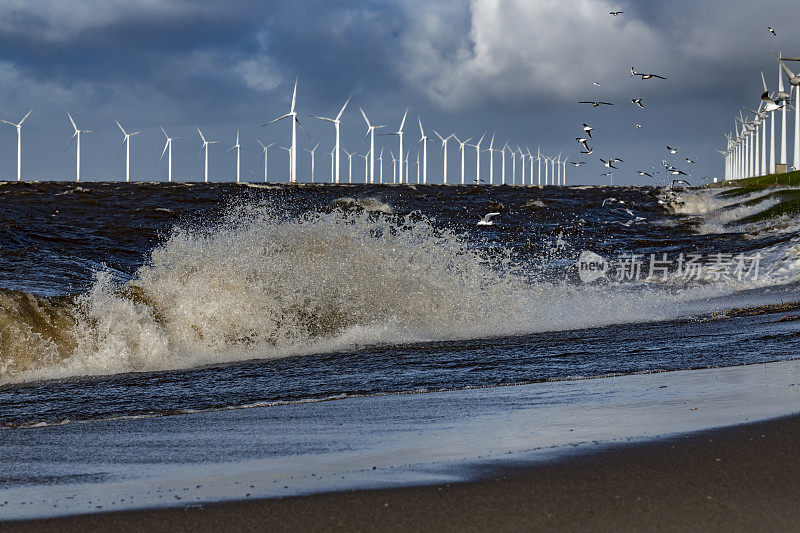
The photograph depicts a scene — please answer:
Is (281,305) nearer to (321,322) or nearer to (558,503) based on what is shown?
(321,322)

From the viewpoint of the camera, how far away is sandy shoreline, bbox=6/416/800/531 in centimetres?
327

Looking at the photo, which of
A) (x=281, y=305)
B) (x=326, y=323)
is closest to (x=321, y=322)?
(x=326, y=323)

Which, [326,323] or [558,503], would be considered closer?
[558,503]

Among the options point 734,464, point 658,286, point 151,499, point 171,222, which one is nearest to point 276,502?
point 151,499

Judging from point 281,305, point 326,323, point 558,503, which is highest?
point 281,305

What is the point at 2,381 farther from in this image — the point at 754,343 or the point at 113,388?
the point at 754,343

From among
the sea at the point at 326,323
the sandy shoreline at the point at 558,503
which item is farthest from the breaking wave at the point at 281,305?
the sandy shoreline at the point at 558,503

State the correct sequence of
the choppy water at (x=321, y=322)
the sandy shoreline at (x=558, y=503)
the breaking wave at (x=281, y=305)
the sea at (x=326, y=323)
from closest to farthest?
the sandy shoreline at (x=558, y=503)
the sea at (x=326, y=323)
the choppy water at (x=321, y=322)
the breaking wave at (x=281, y=305)

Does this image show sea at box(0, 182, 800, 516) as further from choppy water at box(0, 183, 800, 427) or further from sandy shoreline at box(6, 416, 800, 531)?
sandy shoreline at box(6, 416, 800, 531)

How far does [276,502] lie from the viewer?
3.72 meters

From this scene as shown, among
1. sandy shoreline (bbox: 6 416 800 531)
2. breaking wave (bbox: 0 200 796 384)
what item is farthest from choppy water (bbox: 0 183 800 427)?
sandy shoreline (bbox: 6 416 800 531)

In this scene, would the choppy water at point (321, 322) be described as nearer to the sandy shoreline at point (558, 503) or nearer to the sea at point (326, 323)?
the sea at point (326, 323)

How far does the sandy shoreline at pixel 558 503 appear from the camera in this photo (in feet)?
10.7

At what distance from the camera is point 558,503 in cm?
350
